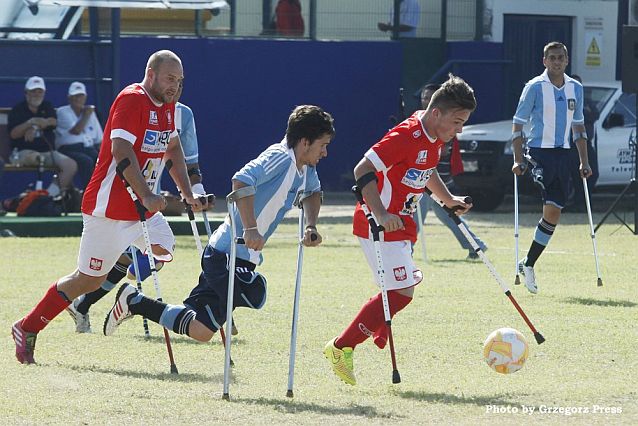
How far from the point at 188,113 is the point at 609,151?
1168 centimetres

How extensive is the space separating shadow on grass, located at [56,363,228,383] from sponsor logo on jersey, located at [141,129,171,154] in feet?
4.40

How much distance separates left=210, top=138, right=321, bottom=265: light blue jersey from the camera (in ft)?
25.2

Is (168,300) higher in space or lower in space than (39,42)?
lower

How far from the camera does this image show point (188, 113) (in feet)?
38.9

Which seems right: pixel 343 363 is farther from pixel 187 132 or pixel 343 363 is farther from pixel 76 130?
pixel 76 130

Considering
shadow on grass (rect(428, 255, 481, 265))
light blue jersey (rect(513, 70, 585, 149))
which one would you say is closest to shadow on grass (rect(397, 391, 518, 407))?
light blue jersey (rect(513, 70, 585, 149))

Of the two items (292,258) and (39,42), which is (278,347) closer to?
(292,258)

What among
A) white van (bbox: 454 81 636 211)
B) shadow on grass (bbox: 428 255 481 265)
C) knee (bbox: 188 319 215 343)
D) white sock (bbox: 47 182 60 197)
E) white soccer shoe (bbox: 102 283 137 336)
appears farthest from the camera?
white van (bbox: 454 81 636 211)

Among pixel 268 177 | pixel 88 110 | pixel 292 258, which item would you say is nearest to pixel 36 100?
pixel 88 110

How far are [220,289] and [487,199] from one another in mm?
14556

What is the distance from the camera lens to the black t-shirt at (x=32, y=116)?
19.3 meters

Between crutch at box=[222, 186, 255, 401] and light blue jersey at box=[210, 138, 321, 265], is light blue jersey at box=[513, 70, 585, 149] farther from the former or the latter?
crutch at box=[222, 186, 255, 401]

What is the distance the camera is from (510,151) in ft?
71.2

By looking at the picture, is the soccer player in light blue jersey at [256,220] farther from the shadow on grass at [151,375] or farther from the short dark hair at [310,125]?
the shadow on grass at [151,375]
